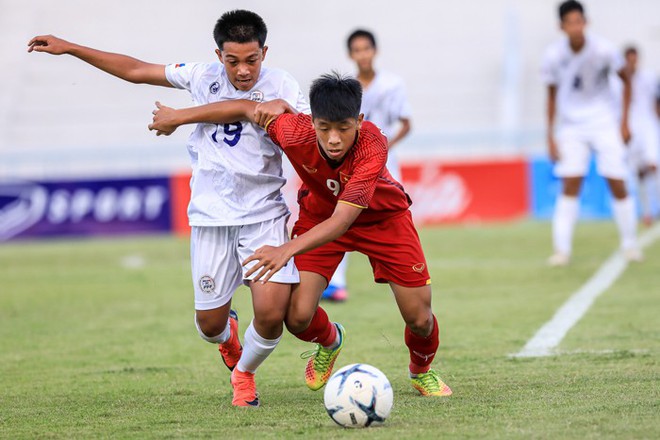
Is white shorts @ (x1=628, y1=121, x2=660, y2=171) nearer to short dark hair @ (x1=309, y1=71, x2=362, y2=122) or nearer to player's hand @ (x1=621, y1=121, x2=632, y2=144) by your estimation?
player's hand @ (x1=621, y1=121, x2=632, y2=144)

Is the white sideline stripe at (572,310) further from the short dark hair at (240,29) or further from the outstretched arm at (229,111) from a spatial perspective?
the short dark hair at (240,29)

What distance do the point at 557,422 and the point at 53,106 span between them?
65.5 ft

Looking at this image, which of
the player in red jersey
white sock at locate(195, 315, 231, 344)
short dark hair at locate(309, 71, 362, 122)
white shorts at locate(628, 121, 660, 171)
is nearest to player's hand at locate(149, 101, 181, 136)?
the player in red jersey

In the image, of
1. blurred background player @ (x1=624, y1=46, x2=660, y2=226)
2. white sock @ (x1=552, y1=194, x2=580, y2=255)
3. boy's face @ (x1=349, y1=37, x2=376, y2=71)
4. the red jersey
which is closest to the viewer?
the red jersey

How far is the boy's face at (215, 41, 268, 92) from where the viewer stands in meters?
5.10

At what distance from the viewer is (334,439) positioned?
419 centimetres

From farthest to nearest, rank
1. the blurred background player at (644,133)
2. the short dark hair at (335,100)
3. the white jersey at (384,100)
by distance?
the blurred background player at (644,133)
the white jersey at (384,100)
the short dark hair at (335,100)

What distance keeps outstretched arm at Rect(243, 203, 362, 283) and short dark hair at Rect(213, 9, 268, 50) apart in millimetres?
984

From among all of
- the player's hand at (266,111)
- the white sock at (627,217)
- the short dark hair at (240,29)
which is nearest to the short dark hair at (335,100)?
the player's hand at (266,111)

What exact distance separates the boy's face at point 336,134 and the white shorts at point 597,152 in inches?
251

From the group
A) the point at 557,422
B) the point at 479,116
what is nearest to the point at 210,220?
the point at 557,422

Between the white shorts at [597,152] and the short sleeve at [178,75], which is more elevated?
the short sleeve at [178,75]

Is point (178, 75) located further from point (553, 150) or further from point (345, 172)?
point (553, 150)

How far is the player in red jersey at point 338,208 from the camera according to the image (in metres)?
4.73
